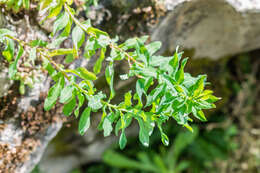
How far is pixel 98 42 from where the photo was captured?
1059 millimetres

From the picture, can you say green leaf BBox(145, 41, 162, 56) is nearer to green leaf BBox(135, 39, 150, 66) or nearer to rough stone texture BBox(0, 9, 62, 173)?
green leaf BBox(135, 39, 150, 66)

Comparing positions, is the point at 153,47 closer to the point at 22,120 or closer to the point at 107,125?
the point at 107,125

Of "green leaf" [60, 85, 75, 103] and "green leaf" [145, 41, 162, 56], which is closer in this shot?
"green leaf" [60, 85, 75, 103]

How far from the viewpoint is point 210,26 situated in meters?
2.02

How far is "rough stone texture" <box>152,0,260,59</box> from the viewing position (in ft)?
5.76

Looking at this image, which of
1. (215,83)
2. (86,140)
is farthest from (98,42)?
(215,83)

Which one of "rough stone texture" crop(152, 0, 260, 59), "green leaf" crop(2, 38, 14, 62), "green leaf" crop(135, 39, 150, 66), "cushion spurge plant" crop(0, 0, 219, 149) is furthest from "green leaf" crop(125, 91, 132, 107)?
"rough stone texture" crop(152, 0, 260, 59)

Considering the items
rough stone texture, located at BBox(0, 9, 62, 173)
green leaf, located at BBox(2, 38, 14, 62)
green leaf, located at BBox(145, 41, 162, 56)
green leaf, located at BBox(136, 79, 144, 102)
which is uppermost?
green leaf, located at BBox(2, 38, 14, 62)

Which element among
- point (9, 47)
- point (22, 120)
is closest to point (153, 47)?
point (9, 47)

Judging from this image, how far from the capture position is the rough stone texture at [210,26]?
176cm

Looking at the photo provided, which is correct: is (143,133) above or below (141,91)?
below

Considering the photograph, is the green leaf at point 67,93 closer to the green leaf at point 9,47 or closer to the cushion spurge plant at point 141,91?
the cushion spurge plant at point 141,91

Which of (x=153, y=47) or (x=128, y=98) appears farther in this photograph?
(x=153, y=47)

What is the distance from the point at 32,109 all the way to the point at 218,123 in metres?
2.31
